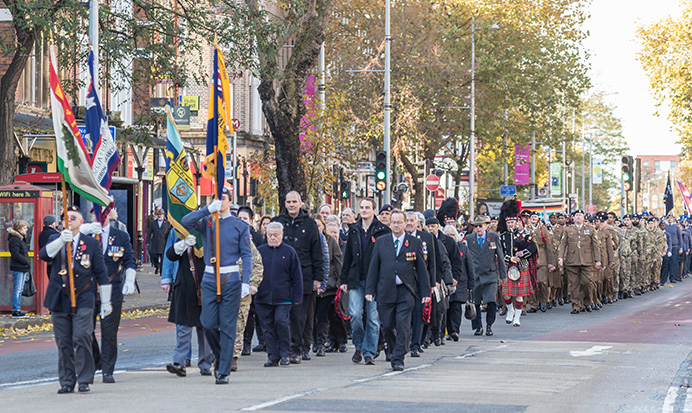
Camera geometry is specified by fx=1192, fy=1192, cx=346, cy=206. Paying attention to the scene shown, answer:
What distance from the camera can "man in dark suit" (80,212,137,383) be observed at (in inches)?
473

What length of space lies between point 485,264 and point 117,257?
839 cm

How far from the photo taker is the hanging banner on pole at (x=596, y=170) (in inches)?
4094

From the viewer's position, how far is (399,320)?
13555mm

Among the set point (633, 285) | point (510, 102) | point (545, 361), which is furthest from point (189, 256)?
point (510, 102)

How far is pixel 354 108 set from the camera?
49.1 meters

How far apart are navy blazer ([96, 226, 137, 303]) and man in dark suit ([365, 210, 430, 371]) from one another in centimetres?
285

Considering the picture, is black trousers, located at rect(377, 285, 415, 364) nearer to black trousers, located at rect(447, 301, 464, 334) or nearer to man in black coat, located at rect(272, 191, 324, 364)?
man in black coat, located at rect(272, 191, 324, 364)

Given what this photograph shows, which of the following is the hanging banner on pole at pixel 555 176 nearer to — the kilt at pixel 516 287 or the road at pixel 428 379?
the kilt at pixel 516 287

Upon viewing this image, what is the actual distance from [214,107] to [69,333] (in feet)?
10.0

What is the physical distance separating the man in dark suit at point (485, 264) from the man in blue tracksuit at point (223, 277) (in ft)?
24.8

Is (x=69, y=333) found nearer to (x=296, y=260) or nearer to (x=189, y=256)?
(x=189, y=256)

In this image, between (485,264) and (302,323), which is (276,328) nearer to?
(302,323)

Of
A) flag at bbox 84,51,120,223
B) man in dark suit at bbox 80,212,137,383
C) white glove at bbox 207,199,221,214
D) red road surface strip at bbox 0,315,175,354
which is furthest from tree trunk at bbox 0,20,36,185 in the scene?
white glove at bbox 207,199,221,214

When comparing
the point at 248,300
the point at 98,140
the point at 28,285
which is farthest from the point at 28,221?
the point at 248,300
